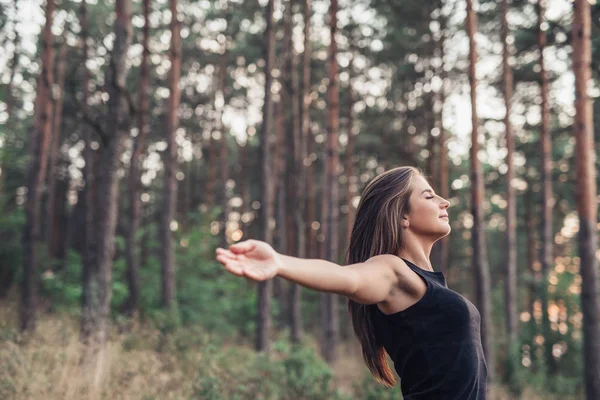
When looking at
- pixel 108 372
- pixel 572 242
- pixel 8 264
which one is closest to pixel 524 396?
pixel 108 372

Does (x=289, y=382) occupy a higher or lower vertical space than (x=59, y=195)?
lower

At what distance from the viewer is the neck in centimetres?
230

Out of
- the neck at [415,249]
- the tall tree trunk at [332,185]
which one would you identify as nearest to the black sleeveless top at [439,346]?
the neck at [415,249]

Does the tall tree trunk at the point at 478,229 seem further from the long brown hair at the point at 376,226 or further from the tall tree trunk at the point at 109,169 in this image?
the long brown hair at the point at 376,226

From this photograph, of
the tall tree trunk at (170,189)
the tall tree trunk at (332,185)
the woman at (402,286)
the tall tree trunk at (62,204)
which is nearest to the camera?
the woman at (402,286)

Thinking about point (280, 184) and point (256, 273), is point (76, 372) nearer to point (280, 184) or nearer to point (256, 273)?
point (256, 273)

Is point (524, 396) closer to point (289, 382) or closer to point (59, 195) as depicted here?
point (289, 382)

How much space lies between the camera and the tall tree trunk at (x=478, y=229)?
11539mm

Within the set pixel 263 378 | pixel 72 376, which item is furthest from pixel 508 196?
pixel 72 376

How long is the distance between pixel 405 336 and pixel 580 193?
26.6 ft

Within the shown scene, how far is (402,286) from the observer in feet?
6.61

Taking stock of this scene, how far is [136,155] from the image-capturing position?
15.5 metres

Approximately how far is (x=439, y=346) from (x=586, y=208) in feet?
26.0

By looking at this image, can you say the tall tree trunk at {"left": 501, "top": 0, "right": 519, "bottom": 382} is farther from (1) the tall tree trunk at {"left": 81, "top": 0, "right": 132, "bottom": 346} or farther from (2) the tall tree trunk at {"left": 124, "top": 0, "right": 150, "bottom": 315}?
(1) the tall tree trunk at {"left": 81, "top": 0, "right": 132, "bottom": 346}
